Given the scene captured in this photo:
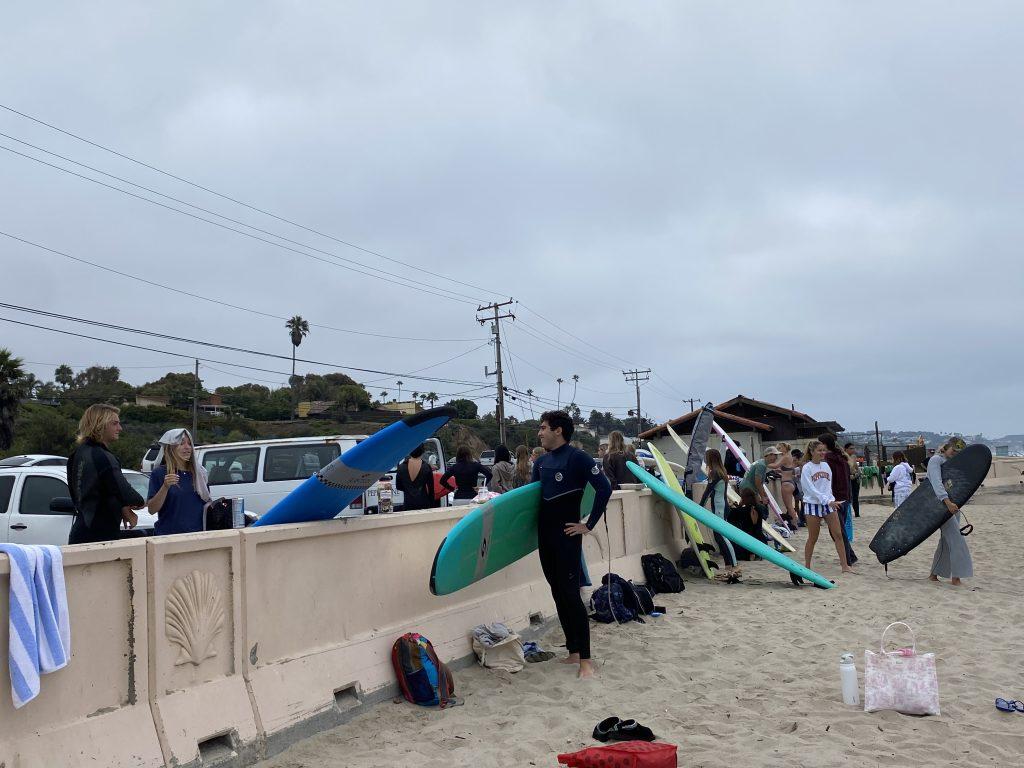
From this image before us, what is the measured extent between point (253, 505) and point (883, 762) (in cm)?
967

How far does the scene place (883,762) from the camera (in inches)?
158

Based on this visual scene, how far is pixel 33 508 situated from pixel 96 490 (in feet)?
19.3

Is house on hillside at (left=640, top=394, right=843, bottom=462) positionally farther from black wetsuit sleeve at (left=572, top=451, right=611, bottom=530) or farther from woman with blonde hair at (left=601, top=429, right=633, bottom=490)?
black wetsuit sleeve at (left=572, top=451, right=611, bottom=530)

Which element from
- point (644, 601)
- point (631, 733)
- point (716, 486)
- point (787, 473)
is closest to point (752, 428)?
point (787, 473)

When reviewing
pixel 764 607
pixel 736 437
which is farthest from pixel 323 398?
pixel 764 607

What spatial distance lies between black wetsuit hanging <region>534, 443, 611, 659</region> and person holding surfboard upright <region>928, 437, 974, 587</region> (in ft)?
19.1

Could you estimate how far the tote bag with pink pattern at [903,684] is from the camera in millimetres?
4660

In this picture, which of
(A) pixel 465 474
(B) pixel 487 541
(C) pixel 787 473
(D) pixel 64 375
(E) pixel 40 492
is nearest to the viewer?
(B) pixel 487 541

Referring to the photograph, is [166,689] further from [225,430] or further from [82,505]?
[225,430]

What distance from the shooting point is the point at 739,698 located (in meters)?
5.21

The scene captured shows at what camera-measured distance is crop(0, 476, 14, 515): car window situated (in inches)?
372

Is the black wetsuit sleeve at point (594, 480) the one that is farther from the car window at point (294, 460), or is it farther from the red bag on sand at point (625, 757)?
the car window at point (294, 460)

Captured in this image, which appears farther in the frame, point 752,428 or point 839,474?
point 752,428

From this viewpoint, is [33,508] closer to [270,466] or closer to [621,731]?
[270,466]
